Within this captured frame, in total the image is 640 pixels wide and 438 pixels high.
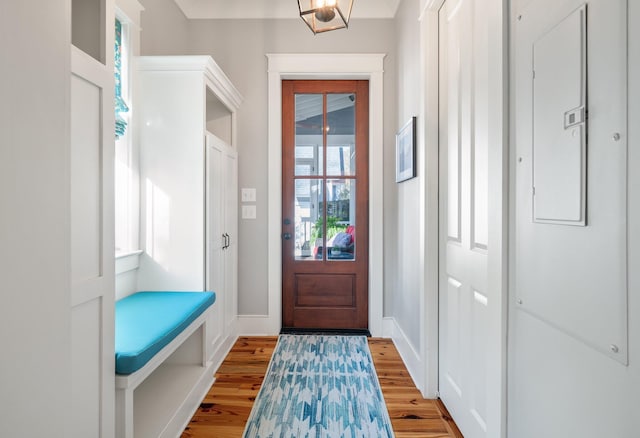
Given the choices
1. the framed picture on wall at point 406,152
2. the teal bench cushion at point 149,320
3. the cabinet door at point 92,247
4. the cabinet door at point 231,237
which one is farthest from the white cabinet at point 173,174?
the framed picture on wall at point 406,152

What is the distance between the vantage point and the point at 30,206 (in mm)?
804

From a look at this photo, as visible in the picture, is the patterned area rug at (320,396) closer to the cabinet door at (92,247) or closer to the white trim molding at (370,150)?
the white trim molding at (370,150)

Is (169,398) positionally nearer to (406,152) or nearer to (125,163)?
(125,163)

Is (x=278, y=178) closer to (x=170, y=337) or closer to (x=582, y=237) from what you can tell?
(x=170, y=337)

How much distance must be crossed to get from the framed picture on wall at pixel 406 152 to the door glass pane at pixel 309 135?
724 millimetres

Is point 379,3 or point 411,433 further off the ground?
point 379,3

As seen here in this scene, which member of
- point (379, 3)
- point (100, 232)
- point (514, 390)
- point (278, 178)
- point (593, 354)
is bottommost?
point (514, 390)

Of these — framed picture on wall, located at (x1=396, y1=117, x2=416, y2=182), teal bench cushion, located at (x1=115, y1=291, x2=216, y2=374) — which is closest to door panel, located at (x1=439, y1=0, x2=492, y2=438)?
framed picture on wall, located at (x1=396, y1=117, x2=416, y2=182)

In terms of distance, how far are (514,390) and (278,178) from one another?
230cm

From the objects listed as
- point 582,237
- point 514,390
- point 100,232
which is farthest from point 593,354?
point 100,232

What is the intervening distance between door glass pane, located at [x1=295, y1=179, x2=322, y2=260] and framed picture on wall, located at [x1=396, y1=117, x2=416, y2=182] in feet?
2.48

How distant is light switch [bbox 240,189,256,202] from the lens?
2971 millimetres

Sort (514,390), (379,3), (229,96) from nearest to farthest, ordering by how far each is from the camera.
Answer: (514,390) → (229,96) → (379,3)

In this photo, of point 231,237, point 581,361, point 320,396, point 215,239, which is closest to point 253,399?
point 320,396
